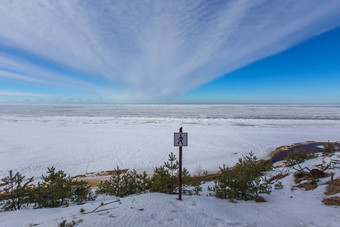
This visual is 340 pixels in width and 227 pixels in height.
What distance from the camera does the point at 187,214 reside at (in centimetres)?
364

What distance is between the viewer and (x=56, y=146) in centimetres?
1402

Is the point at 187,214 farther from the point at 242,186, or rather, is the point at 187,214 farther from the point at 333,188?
the point at 333,188

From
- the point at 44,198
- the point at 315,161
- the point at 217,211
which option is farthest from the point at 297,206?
the point at 44,198

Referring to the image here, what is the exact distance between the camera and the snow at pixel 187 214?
335cm

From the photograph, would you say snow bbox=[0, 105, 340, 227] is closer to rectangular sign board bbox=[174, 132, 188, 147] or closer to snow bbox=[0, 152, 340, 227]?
snow bbox=[0, 152, 340, 227]

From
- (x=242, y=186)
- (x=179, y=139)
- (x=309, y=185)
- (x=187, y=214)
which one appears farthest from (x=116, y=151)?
(x=309, y=185)

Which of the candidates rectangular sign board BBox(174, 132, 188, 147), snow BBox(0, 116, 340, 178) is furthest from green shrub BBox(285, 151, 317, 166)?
rectangular sign board BBox(174, 132, 188, 147)

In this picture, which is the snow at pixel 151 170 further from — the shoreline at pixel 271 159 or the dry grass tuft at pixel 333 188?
the shoreline at pixel 271 159

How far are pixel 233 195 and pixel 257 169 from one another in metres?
1.29

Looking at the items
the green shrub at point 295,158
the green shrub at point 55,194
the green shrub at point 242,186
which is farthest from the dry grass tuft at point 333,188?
the green shrub at point 55,194

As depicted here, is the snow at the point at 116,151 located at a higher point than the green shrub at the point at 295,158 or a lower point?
lower

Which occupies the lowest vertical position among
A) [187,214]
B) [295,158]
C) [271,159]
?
[271,159]

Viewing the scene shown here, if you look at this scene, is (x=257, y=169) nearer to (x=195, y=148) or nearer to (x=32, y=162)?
(x=195, y=148)

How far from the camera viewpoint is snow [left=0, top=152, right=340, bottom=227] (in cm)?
335
